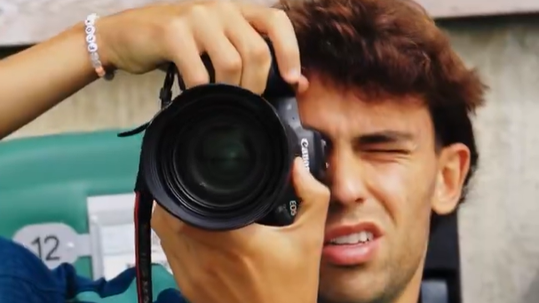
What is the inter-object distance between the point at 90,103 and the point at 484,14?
563mm

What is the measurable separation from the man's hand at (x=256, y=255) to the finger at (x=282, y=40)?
7 cm

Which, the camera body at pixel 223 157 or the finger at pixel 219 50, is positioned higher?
the finger at pixel 219 50

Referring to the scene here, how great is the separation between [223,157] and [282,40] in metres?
0.10

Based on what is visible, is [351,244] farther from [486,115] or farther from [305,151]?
[486,115]

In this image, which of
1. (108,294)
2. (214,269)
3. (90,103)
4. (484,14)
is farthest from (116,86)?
(214,269)

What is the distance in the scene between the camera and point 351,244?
0.89 meters

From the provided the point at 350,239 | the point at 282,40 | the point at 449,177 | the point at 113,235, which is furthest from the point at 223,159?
the point at 113,235

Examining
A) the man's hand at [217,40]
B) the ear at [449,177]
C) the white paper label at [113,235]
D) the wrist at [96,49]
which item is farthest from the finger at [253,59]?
the white paper label at [113,235]

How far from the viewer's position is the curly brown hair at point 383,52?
37.1 inches

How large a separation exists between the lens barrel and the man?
0.11 feet

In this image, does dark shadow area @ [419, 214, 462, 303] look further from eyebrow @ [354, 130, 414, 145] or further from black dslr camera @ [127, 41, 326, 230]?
black dslr camera @ [127, 41, 326, 230]

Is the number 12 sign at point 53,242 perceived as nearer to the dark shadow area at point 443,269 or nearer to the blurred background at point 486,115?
the blurred background at point 486,115

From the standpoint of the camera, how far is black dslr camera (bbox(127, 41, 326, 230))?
2.29ft

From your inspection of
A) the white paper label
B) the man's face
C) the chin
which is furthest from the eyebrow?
the white paper label
